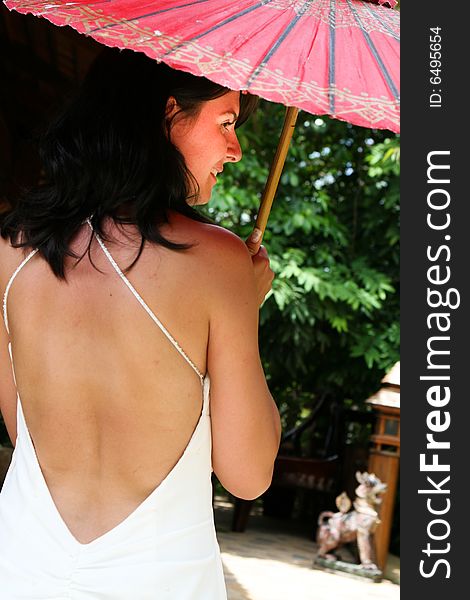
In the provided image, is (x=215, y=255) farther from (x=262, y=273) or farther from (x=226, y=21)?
(x=226, y=21)

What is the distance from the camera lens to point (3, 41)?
18.1 ft

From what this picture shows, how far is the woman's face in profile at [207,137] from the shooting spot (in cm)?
146

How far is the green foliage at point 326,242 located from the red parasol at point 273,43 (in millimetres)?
5677

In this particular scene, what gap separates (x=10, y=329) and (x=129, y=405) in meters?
0.24

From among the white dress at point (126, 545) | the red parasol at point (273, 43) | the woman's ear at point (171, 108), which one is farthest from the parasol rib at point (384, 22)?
the white dress at point (126, 545)

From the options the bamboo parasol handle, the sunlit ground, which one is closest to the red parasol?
the bamboo parasol handle

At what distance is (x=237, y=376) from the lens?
4.39ft

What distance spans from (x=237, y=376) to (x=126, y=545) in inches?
11.3

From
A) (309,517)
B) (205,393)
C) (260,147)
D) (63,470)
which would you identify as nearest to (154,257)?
(205,393)

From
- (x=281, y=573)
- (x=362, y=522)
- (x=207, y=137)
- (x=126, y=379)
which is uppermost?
(x=207, y=137)

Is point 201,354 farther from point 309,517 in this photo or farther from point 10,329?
point 309,517

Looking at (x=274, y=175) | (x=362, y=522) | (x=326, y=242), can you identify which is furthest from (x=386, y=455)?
(x=274, y=175)

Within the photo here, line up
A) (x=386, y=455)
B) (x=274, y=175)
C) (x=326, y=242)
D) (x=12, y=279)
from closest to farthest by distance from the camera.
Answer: (x=12, y=279) → (x=274, y=175) → (x=386, y=455) → (x=326, y=242)

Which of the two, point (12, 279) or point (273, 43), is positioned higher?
point (273, 43)
